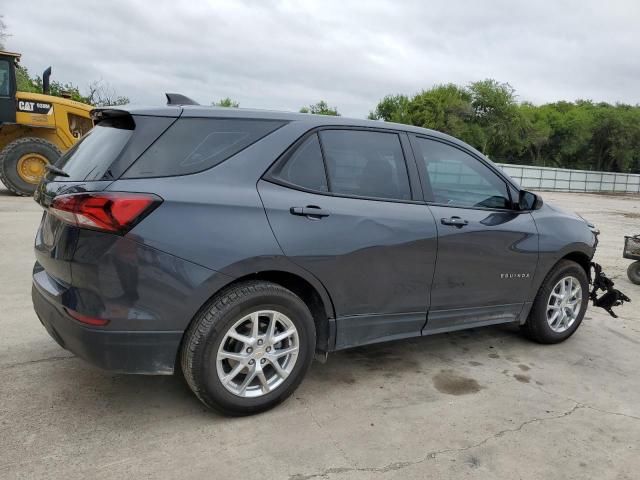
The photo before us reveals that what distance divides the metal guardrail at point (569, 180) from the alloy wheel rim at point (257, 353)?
107ft

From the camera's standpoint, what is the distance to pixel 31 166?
38.6 ft

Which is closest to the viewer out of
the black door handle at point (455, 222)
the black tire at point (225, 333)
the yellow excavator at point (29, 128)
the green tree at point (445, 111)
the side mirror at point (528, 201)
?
the black tire at point (225, 333)

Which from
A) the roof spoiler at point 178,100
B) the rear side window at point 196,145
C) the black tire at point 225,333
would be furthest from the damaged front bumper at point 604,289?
the roof spoiler at point 178,100

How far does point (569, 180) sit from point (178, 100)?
41.6 meters

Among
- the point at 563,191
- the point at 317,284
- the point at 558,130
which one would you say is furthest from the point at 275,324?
the point at 558,130

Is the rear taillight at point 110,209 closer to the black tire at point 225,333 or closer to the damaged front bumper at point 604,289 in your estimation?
the black tire at point 225,333

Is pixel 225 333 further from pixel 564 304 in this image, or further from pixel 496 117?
pixel 496 117

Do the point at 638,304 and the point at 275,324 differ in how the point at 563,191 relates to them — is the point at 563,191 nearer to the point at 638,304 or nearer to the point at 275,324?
the point at 638,304

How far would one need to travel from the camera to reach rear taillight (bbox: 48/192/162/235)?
268cm

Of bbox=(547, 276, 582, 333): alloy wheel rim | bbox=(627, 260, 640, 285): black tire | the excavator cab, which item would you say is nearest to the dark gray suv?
bbox=(547, 276, 582, 333): alloy wheel rim

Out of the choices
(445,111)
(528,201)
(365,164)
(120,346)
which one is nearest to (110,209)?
(120,346)

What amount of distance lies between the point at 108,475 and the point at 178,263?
1034 millimetres

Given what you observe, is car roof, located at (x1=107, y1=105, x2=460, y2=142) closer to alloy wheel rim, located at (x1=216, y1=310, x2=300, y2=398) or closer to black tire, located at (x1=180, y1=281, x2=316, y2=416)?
black tire, located at (x1=180, y1=281, x2=316, y2=416)

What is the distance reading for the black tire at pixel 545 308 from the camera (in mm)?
4539
